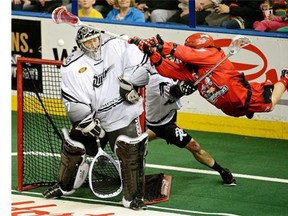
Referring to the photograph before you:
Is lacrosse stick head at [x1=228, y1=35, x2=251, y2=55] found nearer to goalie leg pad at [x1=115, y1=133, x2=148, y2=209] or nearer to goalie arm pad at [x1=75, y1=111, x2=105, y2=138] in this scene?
goalie leg pad at [x1=115, y1=133, x2=148, y2=209]

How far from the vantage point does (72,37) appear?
980 cm

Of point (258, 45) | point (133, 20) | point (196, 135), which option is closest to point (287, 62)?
point (258, 45)

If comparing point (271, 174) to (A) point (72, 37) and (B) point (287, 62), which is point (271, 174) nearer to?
(B) point (287, 62)

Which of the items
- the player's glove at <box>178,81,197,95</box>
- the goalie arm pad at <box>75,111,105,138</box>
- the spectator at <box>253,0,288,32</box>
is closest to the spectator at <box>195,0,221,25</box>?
the spectator at <box>253,0,288,32</box>

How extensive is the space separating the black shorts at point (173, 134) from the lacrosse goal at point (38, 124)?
90 centimetres

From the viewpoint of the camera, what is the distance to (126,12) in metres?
9.50

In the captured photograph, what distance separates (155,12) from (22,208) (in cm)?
379

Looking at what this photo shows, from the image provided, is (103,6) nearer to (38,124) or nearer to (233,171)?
(38,124)

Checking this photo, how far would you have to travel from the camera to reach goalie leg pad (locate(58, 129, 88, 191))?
652 cm

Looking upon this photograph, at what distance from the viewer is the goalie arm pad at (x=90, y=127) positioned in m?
6.25

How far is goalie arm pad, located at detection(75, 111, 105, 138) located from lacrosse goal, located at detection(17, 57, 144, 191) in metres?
0.82

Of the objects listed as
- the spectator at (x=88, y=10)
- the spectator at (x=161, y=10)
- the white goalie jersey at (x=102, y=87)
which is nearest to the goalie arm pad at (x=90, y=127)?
the white goalie jersey at (x=102, y=87)

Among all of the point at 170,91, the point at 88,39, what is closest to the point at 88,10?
the point at 170,91

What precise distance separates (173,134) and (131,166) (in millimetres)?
851
